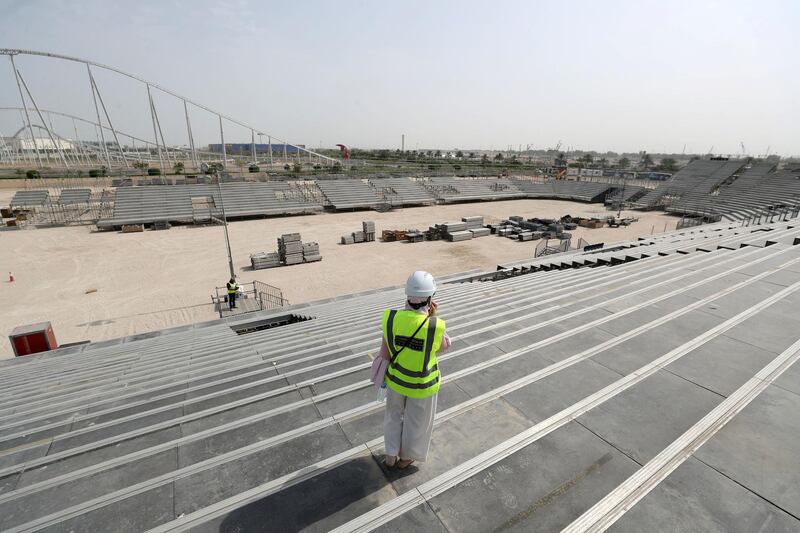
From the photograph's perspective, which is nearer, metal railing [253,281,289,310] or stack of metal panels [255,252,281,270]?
metal railing [253,281,289,310]

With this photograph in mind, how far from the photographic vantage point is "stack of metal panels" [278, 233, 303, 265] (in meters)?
21.6

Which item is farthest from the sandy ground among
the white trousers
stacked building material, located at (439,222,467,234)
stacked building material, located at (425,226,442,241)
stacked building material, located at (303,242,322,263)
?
the white trousers

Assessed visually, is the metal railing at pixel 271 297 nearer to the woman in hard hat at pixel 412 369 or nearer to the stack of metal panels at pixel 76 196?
the woman in hard hat at pixel 412 369

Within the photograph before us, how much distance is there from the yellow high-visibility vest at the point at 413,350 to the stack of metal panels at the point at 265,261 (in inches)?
797

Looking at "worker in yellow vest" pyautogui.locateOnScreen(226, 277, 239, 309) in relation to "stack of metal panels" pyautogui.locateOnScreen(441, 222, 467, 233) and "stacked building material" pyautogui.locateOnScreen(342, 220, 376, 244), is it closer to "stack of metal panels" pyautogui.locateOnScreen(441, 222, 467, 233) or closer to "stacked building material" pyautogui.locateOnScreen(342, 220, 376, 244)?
"stacked building material" pyautogui.locateOnScreen(342, 220, 376, 244)

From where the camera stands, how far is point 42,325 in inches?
383

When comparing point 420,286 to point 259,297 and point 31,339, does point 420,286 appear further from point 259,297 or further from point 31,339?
point 259,297

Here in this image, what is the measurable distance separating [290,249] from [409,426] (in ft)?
66.2

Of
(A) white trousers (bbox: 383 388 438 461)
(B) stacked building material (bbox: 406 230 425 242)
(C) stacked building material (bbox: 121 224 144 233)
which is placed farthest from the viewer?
(C) stacked building material (bbox: 121 224 144 233)

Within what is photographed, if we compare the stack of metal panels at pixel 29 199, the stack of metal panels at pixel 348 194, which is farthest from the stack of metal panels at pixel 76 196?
the stack of metal panels at pixel 348 194

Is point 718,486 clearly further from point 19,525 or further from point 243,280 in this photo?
point 243,280

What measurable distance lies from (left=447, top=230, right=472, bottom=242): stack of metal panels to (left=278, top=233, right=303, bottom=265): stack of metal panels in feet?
39.7

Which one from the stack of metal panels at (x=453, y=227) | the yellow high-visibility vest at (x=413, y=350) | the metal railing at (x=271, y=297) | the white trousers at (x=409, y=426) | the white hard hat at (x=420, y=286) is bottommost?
the metal railing at (x=271, y=297)

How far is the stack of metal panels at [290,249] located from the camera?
70.8ft
